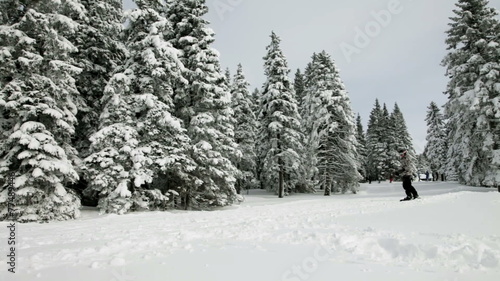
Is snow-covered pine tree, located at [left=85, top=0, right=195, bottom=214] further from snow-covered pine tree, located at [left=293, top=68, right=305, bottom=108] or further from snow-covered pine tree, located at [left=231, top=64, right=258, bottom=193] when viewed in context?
snow-covered pine tree, located at [left=293, top=68, right=305, bottom=108]

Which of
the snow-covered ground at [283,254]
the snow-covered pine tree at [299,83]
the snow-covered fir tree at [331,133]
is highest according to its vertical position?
the snow-covered pine tree at [299,83]

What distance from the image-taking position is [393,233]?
6352mm

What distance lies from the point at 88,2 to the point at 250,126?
67.3ft

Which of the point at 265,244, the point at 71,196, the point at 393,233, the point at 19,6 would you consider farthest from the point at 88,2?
the point at 393,233

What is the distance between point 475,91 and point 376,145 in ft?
139

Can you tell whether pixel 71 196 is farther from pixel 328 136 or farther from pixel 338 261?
pixel 328 136

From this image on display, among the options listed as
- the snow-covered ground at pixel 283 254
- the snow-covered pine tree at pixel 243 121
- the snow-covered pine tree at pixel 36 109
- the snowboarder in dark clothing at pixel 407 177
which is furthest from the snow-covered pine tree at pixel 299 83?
the snow-covered ground at pixel 283 254

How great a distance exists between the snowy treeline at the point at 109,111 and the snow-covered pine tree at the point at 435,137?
163 feet

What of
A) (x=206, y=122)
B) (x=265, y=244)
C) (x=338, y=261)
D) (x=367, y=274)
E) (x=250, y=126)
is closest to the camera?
(x=367, y=274)

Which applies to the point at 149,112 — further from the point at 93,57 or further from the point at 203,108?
the point at 93,57

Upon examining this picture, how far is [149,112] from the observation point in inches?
633

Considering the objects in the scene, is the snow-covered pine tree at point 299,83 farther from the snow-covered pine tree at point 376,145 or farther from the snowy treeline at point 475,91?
the snowy treeline at point 475,91

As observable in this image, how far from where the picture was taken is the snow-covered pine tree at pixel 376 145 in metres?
60.9

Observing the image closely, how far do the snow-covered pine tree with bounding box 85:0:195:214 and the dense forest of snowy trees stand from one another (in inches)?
2.9
